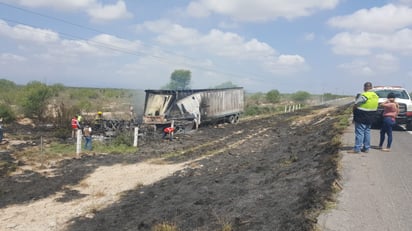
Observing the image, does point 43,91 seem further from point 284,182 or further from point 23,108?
point 284,182

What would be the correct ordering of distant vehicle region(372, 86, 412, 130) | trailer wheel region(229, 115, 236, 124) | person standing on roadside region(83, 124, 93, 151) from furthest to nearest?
trailer wheel region(229, 115, 236, 124) → person standing on roadside region(83, 124, 93, 151) → distant vehicle region(372, 86, 412, 130)

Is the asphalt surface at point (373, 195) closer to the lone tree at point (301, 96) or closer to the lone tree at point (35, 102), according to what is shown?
the lone tree at point (35, 102)

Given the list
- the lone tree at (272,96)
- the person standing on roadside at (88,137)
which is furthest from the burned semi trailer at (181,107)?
the lone tree at (272,96)

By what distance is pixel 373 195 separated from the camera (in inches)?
234

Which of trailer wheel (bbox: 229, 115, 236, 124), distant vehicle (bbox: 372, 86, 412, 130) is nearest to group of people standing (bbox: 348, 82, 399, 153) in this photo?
distant vehicle (bbox: 372, 86, 412, 130)

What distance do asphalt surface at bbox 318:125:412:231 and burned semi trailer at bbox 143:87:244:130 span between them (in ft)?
48.8

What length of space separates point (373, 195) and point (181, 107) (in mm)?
18244

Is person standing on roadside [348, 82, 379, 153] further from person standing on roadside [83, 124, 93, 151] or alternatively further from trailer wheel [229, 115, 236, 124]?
trailer wheel [229, 115, 236, 124]

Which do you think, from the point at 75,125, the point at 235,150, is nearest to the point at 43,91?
the point at 75,125

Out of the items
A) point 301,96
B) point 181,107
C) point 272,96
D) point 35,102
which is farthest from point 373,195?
point 301,96

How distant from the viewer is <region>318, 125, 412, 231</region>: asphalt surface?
4793 mm

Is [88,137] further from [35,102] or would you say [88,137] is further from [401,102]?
[35,102]

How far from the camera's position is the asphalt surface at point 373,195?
189 inches

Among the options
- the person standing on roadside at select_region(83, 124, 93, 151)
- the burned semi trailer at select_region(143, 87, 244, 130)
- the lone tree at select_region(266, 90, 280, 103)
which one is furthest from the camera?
the lone tree at select_region(266, 90, 280, 103)
